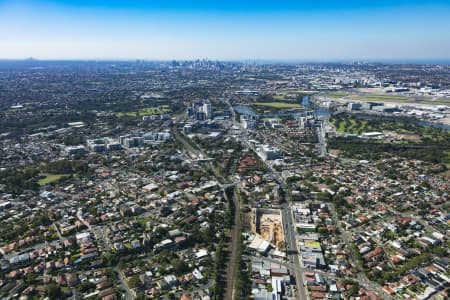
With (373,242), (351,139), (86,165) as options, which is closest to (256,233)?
(373,242)

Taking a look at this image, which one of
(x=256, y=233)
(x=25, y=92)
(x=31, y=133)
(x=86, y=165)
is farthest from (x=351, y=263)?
(x=25, y=92)

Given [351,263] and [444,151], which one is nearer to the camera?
[351,263]

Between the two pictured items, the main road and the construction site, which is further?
the construction site

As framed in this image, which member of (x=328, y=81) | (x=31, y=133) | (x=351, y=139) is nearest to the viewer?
(x=351, y=139)

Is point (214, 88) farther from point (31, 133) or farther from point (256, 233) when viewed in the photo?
point (256, 233)

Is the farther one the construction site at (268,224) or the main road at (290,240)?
the construction site at (268,224)

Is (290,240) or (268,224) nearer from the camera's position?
(290,240)

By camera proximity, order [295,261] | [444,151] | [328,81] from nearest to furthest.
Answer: [295,261] < [444,151] < [328,81]
